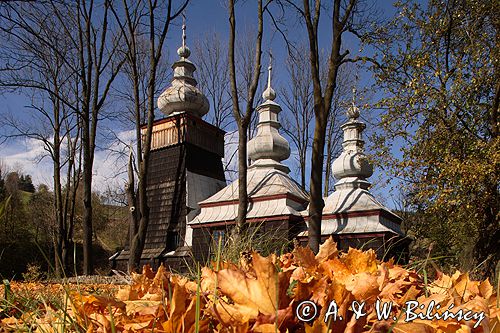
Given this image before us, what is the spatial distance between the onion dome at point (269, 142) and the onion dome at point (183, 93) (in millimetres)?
3145

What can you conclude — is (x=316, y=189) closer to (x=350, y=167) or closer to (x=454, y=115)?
(x=454, y=115)

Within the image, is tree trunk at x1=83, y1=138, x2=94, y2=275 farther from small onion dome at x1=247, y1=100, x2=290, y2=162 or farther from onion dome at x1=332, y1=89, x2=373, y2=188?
onion dome at x1=332, y1=89, x2=373, y2=188

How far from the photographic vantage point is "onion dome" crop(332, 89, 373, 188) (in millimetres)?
20062

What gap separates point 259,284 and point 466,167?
388 inches

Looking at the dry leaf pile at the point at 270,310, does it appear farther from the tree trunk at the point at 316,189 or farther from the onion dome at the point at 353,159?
the onion dome at the point at 353,159

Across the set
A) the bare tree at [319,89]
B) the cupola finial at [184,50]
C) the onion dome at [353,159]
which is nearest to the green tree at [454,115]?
the bare tree at [319,89]

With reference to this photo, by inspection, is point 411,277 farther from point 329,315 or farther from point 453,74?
point 453,74

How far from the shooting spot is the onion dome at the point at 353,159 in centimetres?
2006

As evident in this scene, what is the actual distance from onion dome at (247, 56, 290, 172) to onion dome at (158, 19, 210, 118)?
3.15 m

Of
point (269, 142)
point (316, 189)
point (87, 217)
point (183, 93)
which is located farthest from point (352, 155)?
point (87, 217)

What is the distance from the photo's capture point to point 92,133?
1722 cm

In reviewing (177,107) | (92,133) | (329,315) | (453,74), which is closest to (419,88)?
(453,74)

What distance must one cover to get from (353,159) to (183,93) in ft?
28.4

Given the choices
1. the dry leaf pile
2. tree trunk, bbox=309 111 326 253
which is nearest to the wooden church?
tree trunk, bbox=309 111 326 253
